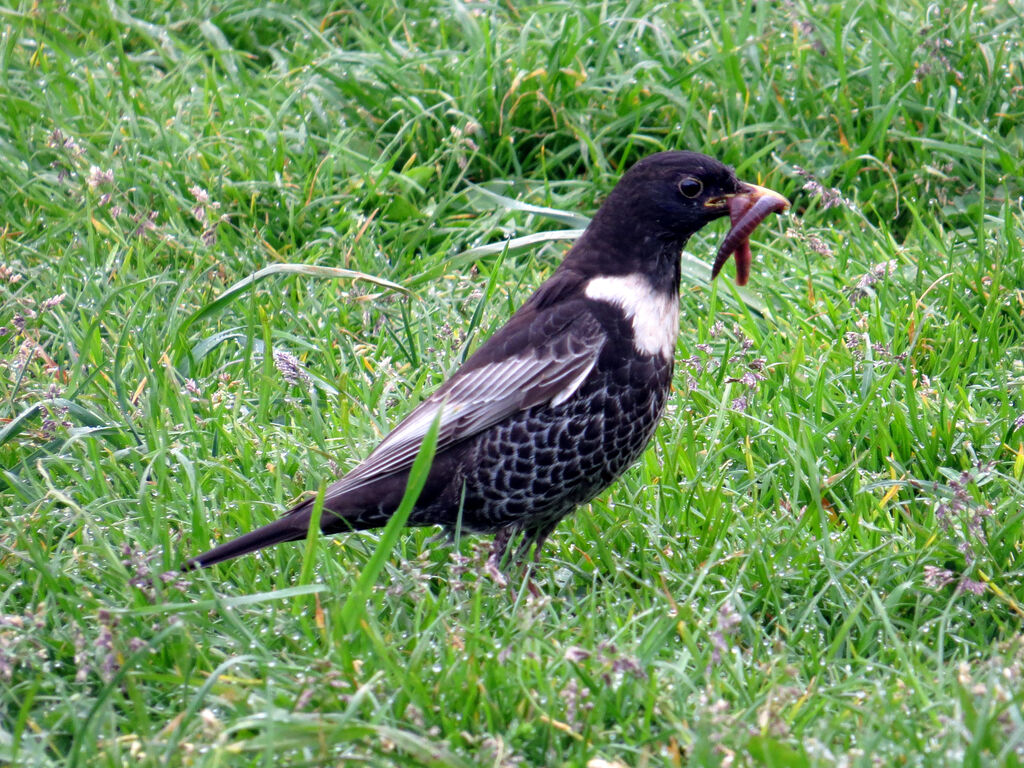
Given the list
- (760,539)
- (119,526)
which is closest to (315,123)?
(119,526)

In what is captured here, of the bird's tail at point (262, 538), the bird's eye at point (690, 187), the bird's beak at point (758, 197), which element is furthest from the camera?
the bird's beak at point (758, 197)

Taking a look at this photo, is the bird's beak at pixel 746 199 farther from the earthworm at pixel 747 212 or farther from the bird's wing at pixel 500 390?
the bird's wing at pixel 500 390

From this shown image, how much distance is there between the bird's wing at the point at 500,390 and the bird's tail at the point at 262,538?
0.24m

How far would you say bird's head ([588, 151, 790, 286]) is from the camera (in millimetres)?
4016

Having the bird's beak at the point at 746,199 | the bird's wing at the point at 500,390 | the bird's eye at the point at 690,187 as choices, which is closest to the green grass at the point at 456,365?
the bird's wing at the point at 500,390

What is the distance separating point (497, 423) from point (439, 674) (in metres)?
0.94

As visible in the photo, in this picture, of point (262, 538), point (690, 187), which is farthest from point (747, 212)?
point (262, 538)

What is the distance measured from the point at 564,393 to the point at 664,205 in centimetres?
64

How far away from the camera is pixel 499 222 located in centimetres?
605

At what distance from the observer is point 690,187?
403 centimetres

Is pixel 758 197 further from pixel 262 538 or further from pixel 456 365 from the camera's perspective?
pixel 262 538

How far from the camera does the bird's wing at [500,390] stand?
12.6 feet

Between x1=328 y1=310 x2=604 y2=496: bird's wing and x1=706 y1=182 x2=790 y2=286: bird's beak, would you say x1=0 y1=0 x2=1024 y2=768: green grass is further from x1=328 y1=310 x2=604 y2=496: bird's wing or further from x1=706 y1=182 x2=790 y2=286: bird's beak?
x1=706 y1=182 x2=790 y2=286: bird's beak

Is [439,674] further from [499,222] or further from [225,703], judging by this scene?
[499,222]
